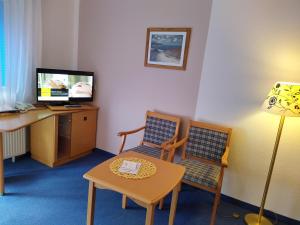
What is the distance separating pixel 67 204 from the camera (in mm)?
2275

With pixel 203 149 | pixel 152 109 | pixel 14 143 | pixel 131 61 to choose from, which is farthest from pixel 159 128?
pixel 14 143

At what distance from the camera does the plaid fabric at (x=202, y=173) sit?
6.91ft

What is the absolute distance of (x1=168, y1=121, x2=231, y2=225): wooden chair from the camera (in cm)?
224

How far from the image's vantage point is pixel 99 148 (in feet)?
11.9

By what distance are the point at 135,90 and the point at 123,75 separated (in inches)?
11.6

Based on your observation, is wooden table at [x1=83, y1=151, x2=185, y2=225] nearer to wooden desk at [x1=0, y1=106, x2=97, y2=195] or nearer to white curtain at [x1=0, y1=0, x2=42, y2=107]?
wooden desk at [x1=0, y1=106, x2=97, y2=195]

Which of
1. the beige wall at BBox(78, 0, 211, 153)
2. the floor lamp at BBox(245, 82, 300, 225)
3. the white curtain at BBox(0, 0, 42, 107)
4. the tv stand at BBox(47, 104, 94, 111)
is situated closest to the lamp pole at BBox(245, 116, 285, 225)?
the floor lamp at BBox(245, 82, 300, 225)

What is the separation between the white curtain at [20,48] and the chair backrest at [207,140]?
2.26 meters

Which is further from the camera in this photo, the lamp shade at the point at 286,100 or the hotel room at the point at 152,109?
the hotel room at the point at 152,109

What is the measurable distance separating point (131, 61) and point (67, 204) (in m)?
1.95

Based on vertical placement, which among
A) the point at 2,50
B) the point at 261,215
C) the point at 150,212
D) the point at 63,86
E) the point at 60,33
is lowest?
the point at 261,215

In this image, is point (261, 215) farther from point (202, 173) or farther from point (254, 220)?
point (202, 173)

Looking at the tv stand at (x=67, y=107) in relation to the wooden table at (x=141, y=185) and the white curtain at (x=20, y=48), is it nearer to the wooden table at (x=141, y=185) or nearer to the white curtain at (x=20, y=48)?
the white curtain at (x=20, y=48)

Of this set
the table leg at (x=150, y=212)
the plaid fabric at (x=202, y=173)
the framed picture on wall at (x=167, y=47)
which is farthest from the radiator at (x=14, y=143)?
the table leg at (x=150, y=212)
